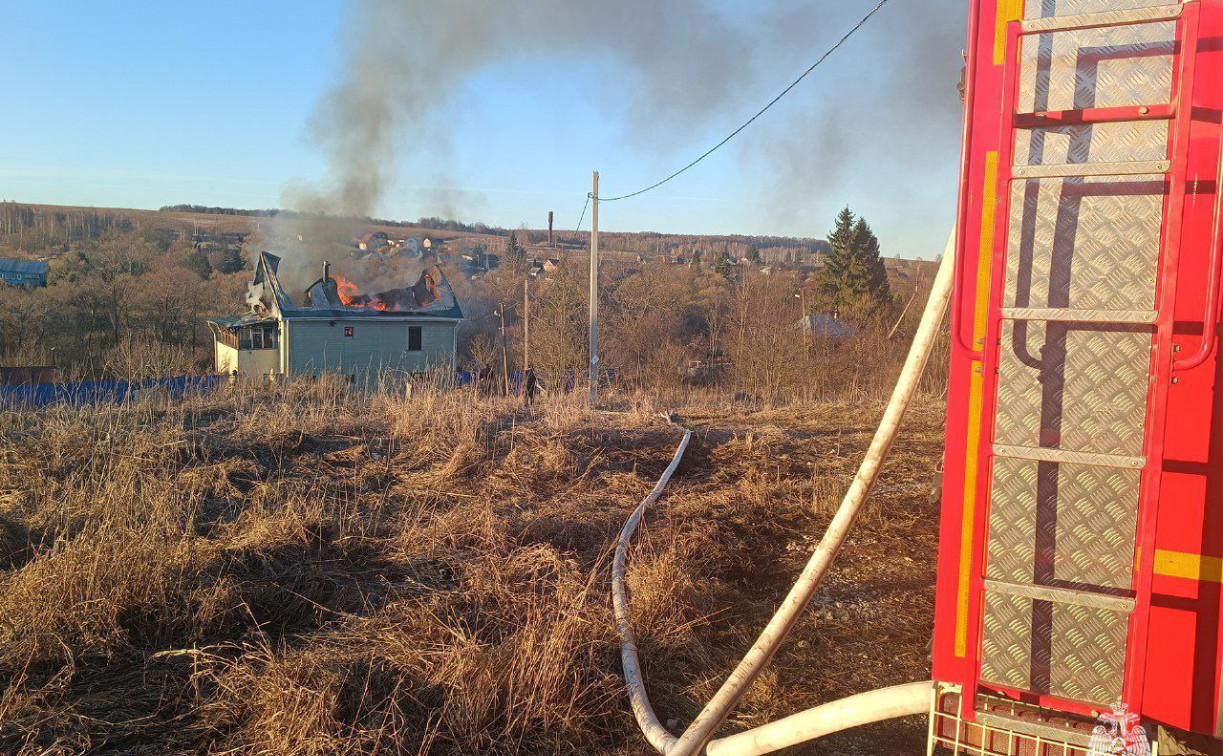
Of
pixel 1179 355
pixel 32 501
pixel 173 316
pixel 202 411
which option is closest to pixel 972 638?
pixel 1179 355

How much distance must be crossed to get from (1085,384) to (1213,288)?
398mm

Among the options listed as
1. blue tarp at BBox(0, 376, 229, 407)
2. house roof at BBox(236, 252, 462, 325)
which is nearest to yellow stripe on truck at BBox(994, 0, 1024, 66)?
blue tarp at BBox(0, 376, 229, 407)

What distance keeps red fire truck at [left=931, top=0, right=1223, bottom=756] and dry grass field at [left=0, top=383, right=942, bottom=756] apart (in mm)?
1105

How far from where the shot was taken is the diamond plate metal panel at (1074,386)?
2.21 metres

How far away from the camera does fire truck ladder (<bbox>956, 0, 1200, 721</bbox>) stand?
7.11 feet

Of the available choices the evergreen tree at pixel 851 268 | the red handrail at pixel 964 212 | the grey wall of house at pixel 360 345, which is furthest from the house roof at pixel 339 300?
Result: the red handrail at pixel 964 212

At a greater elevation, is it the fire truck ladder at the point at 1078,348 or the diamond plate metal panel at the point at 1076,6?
the diamond plate metal panel at the point at 1076,6

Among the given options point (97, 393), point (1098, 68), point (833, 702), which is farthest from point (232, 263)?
point (1098, 68)

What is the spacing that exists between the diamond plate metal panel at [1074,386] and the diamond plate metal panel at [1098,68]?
673 millimetres

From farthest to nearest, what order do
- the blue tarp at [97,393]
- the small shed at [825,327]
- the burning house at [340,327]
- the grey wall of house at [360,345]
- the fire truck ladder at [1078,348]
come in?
1. the burning house at [340,327]
2. the grey wall of house at [360,345]
3. the small shed at [825,327]
4. the blue tarp at [97,393]
5. the fire truck ladder at [1078,348]

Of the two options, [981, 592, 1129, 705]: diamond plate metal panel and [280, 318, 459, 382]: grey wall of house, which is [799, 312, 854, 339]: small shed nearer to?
[280, 318, 459, 382]: grey wall of house

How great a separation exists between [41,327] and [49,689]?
42.5 metres

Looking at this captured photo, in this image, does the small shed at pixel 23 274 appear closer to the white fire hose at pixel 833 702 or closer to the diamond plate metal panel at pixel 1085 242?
the white fire hose at pixel 833 702

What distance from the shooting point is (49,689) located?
3.07m
